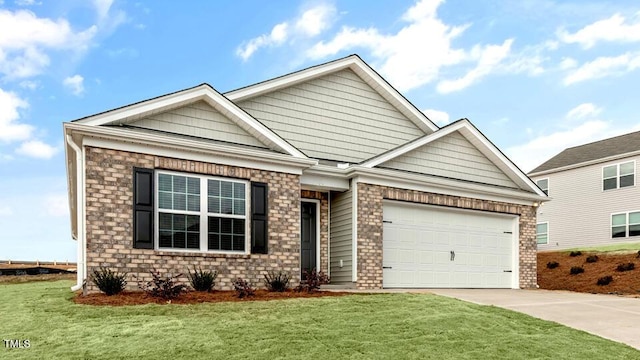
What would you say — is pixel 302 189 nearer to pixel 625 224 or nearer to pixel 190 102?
pixel 190 102

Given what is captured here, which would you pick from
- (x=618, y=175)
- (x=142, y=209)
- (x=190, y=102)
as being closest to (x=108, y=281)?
(x=142, y=209)

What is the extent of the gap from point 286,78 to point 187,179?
500 centimetres

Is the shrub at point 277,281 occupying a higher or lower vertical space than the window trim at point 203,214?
lower

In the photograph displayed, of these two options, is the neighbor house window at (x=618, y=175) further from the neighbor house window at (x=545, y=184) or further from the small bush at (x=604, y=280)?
the small bush at (x=604, y=280)

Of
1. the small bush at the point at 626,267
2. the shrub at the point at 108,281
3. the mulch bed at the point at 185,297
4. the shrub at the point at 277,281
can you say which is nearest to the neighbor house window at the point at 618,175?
the small bush at the point at 626,267

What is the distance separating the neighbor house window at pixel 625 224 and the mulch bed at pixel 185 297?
21.0 metres

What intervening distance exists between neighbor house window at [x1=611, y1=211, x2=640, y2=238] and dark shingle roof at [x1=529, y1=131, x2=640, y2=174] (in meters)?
3.08

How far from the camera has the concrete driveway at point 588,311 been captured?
9.80 meters

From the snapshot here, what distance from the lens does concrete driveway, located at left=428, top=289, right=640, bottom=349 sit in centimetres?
980

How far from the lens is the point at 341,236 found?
50.5 ft

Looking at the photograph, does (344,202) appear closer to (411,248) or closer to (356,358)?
(411,248)

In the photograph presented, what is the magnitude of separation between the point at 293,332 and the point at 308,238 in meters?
7.39

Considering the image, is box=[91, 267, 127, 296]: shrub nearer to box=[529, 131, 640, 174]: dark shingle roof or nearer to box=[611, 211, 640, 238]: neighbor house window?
box=[611, 211, 640, 238]: neighbor house window

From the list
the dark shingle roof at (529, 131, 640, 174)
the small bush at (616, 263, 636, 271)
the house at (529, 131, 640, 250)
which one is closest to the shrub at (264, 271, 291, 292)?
the small bush at (616, 263, 636, 271)
